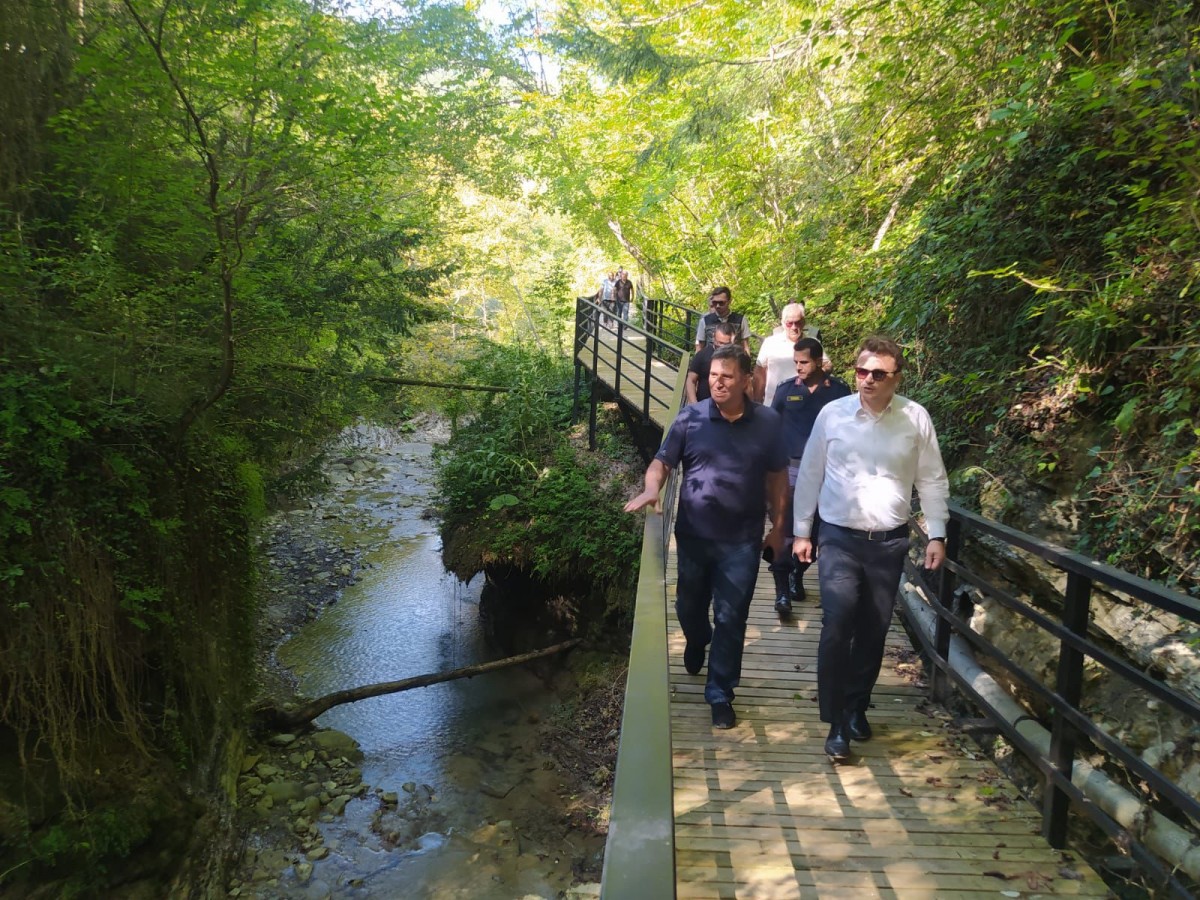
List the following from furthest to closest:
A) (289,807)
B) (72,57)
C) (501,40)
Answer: (501,40)
(289,807)
(72,57)

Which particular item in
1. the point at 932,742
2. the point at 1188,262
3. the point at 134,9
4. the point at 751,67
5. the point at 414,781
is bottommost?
the point at 414,781

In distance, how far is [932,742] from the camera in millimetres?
3781

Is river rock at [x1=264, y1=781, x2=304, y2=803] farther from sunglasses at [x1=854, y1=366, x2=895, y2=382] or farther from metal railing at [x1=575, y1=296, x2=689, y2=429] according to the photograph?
sunglasses at [x1=854, y1=366, x2=895, y2=382]

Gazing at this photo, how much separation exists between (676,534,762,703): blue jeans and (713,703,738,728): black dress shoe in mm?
32

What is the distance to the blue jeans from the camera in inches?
141

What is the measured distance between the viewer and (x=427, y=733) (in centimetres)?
985

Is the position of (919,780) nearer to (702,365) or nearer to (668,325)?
(702,365)

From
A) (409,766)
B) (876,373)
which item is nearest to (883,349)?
(876,373)

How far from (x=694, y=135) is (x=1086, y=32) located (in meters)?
6.42

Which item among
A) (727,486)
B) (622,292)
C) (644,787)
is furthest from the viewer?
(622,292)

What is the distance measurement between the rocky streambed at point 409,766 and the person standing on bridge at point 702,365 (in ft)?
15.6

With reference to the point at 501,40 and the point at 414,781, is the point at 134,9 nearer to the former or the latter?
the point at 414,781

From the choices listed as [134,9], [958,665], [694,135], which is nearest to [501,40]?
[694,135]

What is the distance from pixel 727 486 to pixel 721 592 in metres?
0.56
